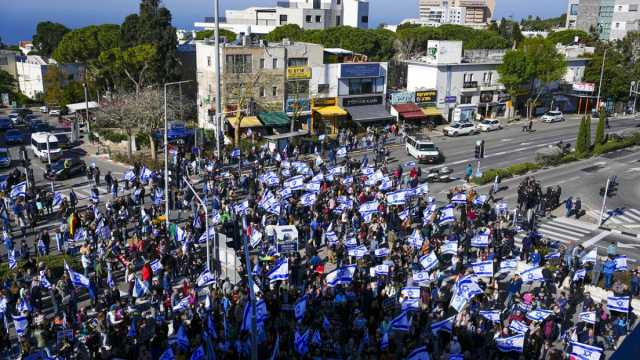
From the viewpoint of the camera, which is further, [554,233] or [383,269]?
[554,233]

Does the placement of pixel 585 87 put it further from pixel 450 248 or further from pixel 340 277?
pixel 340 277

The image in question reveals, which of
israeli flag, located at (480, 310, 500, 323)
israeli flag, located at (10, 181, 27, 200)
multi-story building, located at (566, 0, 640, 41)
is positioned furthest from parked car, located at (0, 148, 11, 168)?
multi-story building, located at (566, 0, 640, 41)

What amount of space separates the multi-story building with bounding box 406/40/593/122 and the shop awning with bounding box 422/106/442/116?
0.37 meters

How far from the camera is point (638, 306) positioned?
2323cm

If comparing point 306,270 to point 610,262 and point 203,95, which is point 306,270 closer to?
point 610,262

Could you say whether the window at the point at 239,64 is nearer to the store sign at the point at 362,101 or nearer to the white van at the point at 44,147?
the store sign at the point at 362,101

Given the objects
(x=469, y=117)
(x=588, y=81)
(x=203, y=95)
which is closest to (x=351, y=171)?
(x=203, y=95)

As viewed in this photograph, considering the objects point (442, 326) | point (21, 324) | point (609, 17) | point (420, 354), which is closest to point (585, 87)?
point (442, 326)

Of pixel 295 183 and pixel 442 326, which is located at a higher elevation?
pixel 295 183

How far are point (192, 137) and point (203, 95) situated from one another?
8401 mm

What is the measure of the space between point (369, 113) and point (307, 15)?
87716mm

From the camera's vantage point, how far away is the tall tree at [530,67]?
221 feet

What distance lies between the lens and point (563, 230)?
111ft

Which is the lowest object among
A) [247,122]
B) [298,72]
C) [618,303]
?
[618,303]
